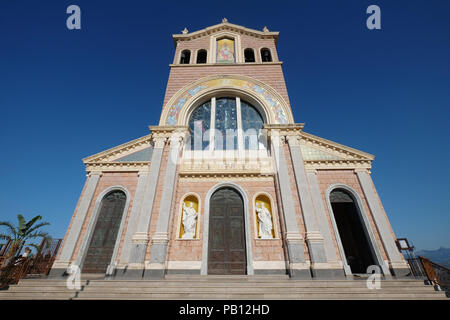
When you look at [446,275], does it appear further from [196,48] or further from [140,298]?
[196,48]

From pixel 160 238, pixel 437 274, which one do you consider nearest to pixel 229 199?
pixel 160 238

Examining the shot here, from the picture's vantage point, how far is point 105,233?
10.6m

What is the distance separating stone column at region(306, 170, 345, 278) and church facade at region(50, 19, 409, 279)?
0.05 metres

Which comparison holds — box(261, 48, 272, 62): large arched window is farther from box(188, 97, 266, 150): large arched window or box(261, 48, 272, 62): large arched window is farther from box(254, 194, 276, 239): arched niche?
box(254, 194, 276, 239): arched niche

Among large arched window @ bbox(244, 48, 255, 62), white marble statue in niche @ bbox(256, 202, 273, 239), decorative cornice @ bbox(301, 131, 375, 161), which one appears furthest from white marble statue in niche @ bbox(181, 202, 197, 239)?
large arched window @ bbox(244, 48, 255, 62)

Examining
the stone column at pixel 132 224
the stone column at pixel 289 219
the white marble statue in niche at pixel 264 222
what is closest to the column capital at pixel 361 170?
the stone column at pixel 289 219

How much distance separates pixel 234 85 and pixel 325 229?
10.7 metres

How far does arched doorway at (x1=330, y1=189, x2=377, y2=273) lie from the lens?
10234 millimetres

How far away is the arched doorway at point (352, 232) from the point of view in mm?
10234

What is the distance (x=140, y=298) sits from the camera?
6.43 meters
